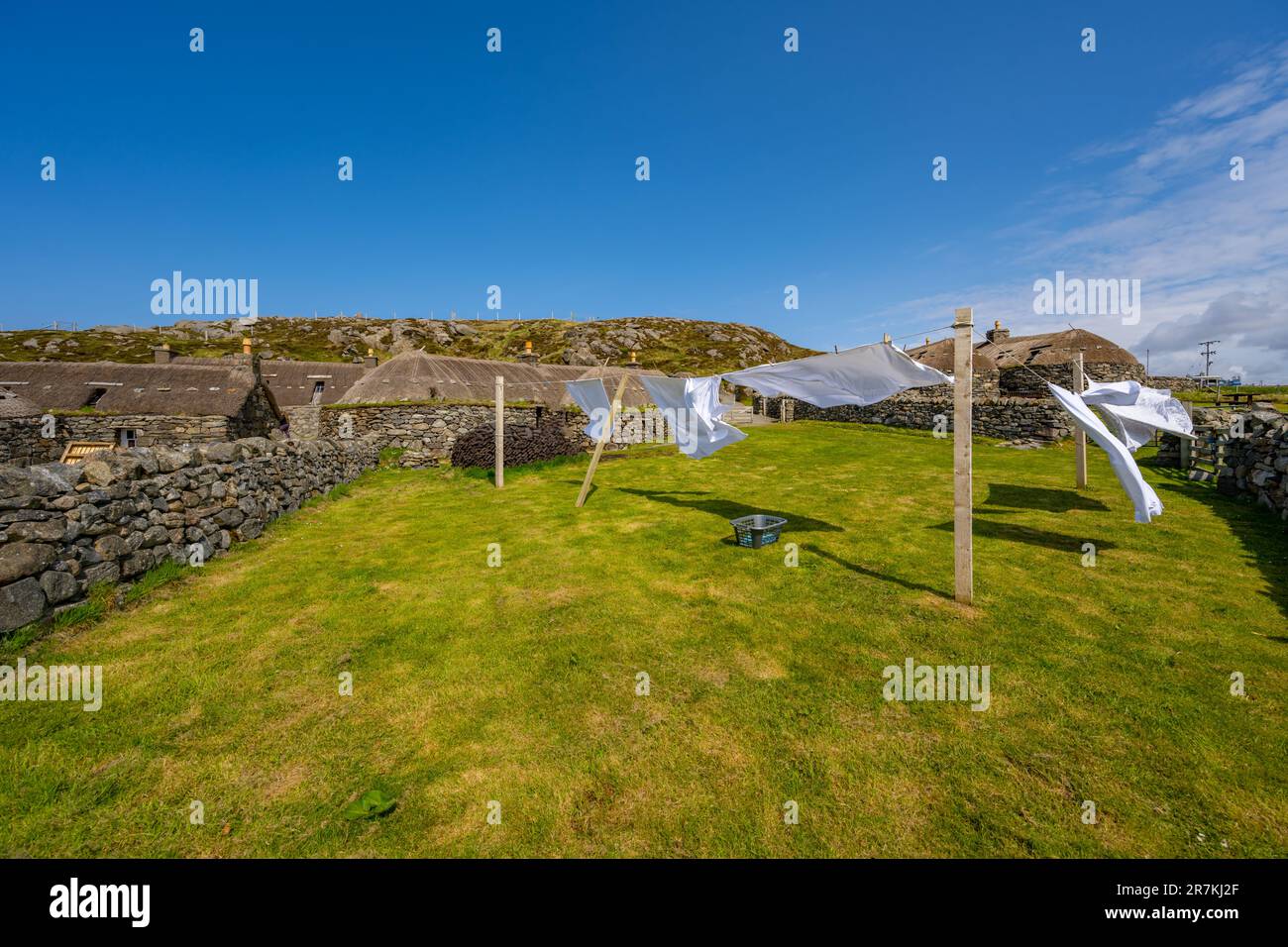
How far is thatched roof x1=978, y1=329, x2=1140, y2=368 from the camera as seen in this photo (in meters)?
34.1

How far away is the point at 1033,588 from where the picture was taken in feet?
22.1

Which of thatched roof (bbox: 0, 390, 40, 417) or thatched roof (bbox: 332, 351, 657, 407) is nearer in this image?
thatched roof (bbox: 0, 390, 40, 417)

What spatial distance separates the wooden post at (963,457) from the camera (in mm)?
6055

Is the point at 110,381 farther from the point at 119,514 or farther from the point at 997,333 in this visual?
the point at 997,333

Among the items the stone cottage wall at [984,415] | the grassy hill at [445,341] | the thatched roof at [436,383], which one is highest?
the grassy hill at [445,341]

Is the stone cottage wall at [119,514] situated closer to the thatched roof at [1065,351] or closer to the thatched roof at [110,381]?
the thatched roof at [110,381]

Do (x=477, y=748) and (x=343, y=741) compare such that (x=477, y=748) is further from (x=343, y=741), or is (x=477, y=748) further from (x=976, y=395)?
(x=976, y=395)

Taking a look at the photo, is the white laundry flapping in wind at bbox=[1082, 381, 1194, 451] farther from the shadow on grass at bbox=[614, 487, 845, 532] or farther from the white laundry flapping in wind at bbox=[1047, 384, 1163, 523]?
the shadow on grass at bbox=[614, 487, 845, 532]

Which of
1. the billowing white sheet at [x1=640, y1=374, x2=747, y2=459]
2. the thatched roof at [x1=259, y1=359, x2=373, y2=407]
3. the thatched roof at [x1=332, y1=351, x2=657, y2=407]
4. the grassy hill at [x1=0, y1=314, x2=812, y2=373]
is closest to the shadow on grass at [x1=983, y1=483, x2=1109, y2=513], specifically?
the billowing white sheet at [x1=640, y1=374, x2=747, y2=459]

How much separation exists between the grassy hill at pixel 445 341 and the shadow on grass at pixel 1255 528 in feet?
254

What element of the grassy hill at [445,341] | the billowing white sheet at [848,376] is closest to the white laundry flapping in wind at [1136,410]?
the billowing white sheet at [848,376]

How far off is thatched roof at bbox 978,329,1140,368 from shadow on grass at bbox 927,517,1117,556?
30.0 metres
